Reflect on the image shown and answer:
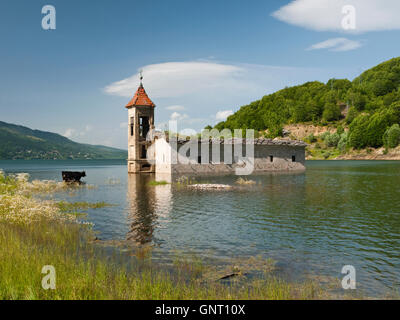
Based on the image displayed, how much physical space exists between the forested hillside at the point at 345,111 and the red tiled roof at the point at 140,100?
9683 cm

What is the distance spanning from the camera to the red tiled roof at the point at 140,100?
1869 inches

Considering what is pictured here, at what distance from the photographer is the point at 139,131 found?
A: 159 feet

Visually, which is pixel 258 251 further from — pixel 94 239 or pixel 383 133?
pixel 383 133

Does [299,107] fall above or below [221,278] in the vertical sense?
above

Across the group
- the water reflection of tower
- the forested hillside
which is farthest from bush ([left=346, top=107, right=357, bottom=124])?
the water reflection of tower

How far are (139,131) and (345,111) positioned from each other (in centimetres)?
14142

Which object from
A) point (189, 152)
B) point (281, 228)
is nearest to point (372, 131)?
point (189, 152)

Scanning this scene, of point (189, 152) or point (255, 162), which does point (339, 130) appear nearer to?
point (255, 162)

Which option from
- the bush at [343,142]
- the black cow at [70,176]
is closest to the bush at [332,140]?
the bush at [343,142]

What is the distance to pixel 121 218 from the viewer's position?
1614cm

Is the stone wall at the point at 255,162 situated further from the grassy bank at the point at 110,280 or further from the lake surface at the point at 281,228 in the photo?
the grassy bank at the point at 110,280

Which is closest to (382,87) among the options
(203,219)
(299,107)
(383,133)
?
(299,107)
